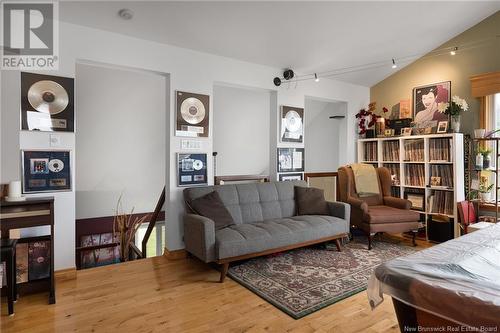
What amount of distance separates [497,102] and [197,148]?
3976 millimetres

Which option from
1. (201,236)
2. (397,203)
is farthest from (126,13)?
(397,203)

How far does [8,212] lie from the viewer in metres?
2.33

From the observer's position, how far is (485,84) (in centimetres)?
385

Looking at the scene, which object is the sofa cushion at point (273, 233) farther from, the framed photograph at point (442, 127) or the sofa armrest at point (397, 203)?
the framed photograph at point (442, 127)

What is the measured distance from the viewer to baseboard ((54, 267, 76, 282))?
280 centimetres

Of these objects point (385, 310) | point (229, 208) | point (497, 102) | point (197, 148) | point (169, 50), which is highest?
point (169, 50)

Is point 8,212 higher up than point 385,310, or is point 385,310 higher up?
point 8,212

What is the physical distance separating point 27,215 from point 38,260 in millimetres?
565

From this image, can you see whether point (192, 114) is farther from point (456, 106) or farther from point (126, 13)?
Answer: point (456, 106)

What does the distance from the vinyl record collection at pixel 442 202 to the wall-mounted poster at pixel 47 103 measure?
185 inches

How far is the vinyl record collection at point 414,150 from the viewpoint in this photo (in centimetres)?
438

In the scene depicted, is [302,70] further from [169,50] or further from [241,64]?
[169,50]

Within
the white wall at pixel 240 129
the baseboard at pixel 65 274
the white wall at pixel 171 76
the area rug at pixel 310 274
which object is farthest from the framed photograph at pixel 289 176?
the baseboard at pixel 65 274

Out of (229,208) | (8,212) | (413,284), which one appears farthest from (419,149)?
(8,212)
